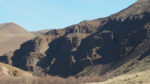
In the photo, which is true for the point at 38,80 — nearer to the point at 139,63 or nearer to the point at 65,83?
the point at 65,83

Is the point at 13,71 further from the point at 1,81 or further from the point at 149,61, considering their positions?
the point at 149,61

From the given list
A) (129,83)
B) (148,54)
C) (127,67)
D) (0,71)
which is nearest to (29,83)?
(0,71)

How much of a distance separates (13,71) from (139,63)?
3529 inches

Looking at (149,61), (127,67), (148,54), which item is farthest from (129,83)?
(148,54)

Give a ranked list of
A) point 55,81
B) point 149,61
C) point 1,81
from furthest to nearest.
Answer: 1. point 149,61
2. point 55,81
3. point 1,81

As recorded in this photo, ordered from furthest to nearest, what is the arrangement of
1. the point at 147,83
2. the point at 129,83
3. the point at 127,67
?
the point at 127,67 → the point at 129,83 → the point at 147,83

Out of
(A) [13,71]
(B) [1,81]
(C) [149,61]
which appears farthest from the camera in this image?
(A) [13,71]

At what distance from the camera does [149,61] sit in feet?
534

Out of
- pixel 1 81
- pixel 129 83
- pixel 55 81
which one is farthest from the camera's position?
pixel 55 81

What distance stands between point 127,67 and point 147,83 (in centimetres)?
14414

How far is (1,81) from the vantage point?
139125 mm

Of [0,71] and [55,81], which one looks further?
[0,71]

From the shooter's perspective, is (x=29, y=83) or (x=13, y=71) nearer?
(x=29, y=83)

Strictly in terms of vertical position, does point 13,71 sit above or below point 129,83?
below
